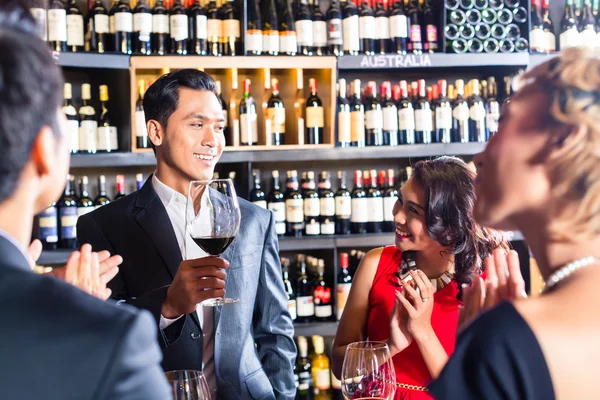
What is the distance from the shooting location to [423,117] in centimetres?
401

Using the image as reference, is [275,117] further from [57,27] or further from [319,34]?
[57,27]

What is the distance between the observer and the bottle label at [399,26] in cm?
395

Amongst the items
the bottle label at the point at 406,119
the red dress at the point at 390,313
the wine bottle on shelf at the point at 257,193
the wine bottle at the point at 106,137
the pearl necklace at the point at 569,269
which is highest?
the bottle label at the point at 406,119

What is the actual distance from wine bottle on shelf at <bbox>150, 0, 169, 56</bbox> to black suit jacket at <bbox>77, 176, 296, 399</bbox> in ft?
4.96

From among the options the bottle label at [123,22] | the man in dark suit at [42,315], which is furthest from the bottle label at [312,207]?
the man in dark suit at [42,315]

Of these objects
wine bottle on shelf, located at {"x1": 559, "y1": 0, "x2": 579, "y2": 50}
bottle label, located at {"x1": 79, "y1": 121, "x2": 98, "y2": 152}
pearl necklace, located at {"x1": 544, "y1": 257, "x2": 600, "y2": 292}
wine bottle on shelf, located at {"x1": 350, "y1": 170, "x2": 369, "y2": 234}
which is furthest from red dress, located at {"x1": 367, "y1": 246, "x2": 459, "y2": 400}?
wine bottle on shelf, located at {"x1": 559, "y1": 0, "x2": 579, "y2": 50}

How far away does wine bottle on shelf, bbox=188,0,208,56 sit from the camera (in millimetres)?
3693

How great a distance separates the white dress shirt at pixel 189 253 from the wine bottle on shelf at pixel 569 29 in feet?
9.07

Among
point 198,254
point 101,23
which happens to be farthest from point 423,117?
point 198,254

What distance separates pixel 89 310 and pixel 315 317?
320cm

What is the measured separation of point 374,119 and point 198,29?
1.04m

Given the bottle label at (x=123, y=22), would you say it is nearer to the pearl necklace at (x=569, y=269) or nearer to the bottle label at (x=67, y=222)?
the bottle label at (x=67, y=222)

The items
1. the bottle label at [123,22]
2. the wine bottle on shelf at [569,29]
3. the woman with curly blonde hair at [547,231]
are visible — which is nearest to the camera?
the woman with curly blonde hair at [547,231]

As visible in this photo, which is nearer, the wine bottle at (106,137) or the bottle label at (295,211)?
the wine bottle at (106,137)
